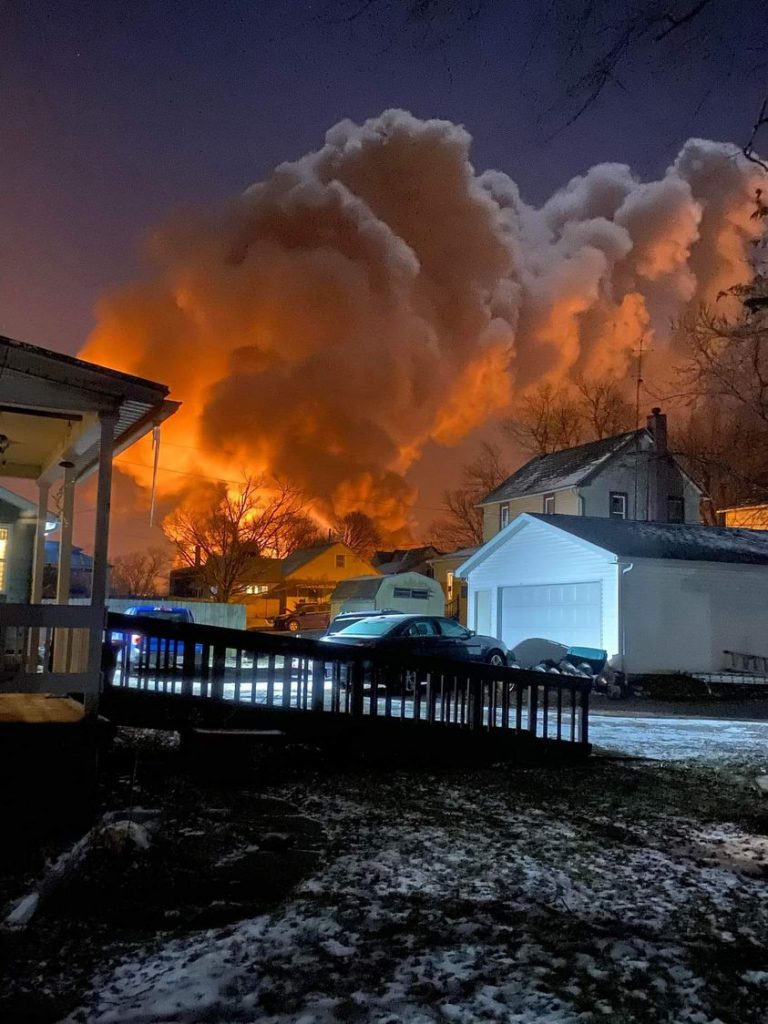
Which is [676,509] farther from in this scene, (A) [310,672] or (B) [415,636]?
(A) [310,672]

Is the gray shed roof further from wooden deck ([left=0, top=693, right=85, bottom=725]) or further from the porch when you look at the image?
wooden deck ([left=0, top=693, right=85, bottom=725])

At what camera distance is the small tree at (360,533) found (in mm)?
83500

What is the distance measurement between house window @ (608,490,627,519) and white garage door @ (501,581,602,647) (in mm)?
11341

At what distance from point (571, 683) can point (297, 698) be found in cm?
301

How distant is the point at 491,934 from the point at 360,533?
80.8m

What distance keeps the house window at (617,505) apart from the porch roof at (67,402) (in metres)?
30.1

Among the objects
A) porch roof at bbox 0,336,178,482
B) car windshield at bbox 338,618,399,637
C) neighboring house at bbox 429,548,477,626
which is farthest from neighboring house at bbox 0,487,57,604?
neighboring house at bbox 429,548,477,626

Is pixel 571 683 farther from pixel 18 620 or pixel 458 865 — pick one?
pixel 18 620

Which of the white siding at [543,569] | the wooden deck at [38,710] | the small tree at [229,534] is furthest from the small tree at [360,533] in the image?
the wooden deck at [38,710]

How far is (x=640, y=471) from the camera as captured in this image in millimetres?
37750

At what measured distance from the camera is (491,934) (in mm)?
4070

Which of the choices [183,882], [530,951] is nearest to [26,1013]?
[183,882]

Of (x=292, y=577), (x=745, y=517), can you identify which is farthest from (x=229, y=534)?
(x=745, y=517)

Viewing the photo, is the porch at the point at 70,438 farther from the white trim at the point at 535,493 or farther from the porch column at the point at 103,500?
the white trim at the point at 535,493
